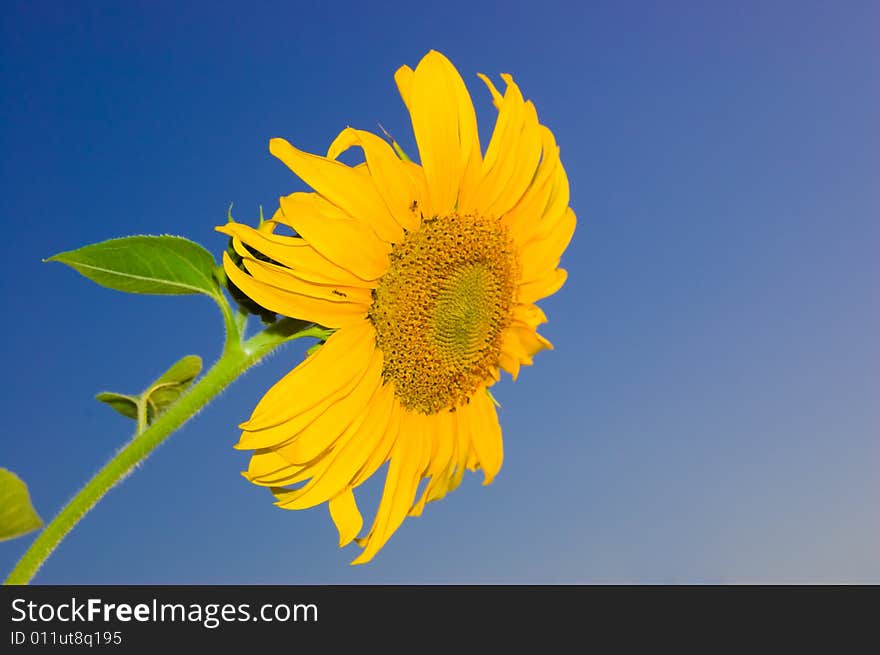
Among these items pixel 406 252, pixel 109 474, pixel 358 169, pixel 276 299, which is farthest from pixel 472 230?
pixel 109 474

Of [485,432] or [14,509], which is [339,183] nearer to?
[485,432]

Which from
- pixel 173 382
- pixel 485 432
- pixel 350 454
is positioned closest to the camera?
pixel 350 454

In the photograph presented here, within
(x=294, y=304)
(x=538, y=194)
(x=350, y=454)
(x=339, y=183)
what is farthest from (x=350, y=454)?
(x=538, y=194)

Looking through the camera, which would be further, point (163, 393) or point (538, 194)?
point (163, 393)

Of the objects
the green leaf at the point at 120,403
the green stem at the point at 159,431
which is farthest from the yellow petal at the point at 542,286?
the green leaf at the point at 120,403

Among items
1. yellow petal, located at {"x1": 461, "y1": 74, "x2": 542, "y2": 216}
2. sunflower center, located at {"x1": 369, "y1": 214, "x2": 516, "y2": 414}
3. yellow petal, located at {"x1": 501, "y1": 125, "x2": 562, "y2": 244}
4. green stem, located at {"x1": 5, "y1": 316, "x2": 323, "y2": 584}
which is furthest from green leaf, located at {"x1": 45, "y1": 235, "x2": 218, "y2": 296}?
yellow petal, located at {"x1": 501, "y1": 125, "x2": 562, "y2": 244}

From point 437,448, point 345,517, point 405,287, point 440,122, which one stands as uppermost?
point 440,122

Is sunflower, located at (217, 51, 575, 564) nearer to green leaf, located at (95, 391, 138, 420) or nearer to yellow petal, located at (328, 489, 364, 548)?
yellow petal, located at (328, 489, 364, 548)
